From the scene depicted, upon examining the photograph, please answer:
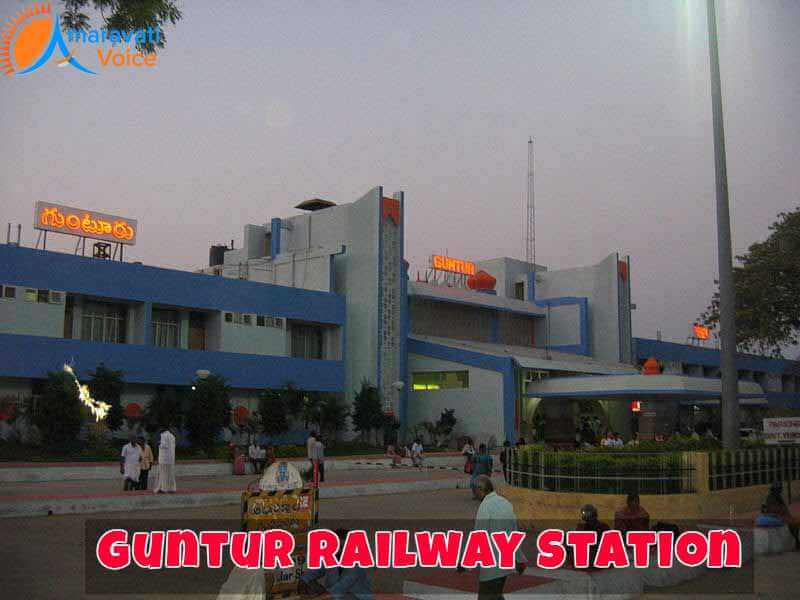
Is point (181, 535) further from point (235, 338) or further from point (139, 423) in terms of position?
point (235, 338)

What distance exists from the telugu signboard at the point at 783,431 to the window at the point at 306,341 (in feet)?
94.8

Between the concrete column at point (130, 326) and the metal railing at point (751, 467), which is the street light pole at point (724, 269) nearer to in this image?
the metal railing at point (751, 467)

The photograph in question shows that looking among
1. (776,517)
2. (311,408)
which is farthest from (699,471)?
(311,408)

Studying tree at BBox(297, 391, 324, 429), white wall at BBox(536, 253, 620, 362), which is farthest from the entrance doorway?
white wall at BBox(536, 253, 620, 362)

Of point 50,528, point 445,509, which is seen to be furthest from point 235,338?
point 50,528

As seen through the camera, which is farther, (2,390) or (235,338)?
(235,338)

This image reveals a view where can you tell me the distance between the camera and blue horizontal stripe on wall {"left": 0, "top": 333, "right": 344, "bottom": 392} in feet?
103

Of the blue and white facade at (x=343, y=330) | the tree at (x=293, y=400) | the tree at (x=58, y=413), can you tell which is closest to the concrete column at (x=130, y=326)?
the blue and white facade at (x=343, y=330)

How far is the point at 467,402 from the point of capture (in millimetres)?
44406

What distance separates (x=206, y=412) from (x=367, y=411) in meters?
10.1

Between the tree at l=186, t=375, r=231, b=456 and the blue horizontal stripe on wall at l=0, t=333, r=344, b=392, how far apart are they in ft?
7.64

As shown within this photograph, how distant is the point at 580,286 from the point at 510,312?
270 inches

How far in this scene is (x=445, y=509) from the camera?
19.8 metres

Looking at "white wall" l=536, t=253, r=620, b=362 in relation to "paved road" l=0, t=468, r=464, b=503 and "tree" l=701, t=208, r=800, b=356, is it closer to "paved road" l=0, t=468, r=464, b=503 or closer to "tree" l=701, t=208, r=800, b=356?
"tree" l=701, t=208, r=800, b=356
